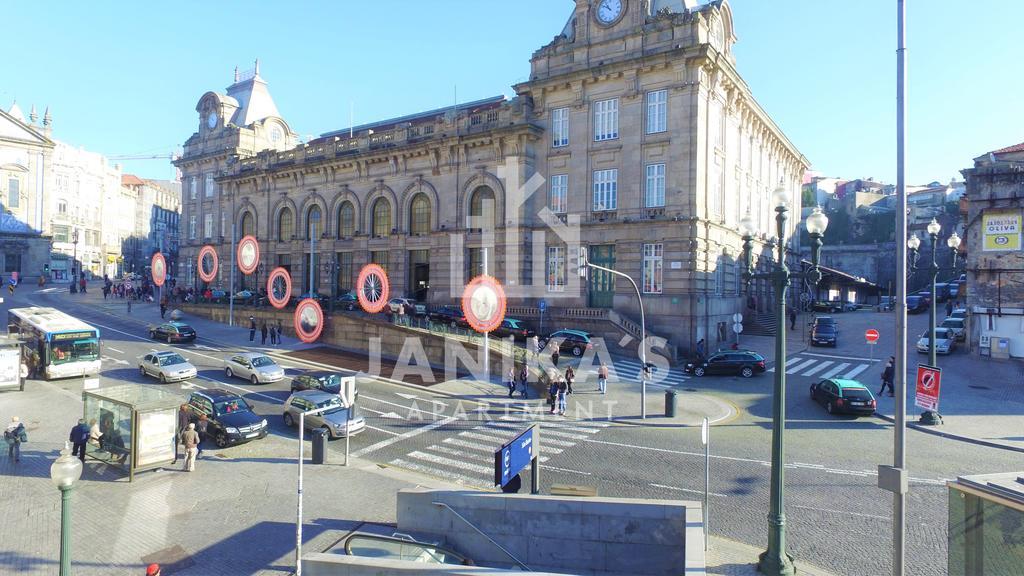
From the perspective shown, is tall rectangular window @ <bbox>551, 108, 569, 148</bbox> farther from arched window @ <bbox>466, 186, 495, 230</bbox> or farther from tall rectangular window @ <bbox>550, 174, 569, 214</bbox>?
arched window @ <bbox>466, 186, 495, 230</bbox>

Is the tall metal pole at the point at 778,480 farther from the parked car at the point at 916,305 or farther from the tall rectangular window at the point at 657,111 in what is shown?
the parked car at the point at 916,305

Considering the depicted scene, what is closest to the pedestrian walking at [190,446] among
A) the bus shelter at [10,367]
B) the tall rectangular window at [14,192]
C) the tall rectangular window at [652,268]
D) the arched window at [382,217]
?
the bus shelter at [10,367]

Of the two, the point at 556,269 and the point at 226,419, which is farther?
the point at 556,269

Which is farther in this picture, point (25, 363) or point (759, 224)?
point (759, 224)

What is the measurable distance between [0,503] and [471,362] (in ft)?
67.7

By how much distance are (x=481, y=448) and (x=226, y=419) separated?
860 cm

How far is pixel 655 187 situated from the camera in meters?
37.1

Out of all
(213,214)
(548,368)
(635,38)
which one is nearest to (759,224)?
(635,38)

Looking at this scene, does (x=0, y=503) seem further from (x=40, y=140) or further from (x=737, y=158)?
(x=40, y=140)

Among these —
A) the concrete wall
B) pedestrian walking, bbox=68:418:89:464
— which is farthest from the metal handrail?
pedestrian walking, bbox=68:418:89:464

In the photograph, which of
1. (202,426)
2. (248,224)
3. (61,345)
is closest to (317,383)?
(202,426)

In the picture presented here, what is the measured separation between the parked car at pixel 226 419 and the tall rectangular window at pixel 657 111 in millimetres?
29374

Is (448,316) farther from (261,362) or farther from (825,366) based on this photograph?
(825,366)

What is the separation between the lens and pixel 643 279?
1464 inches
